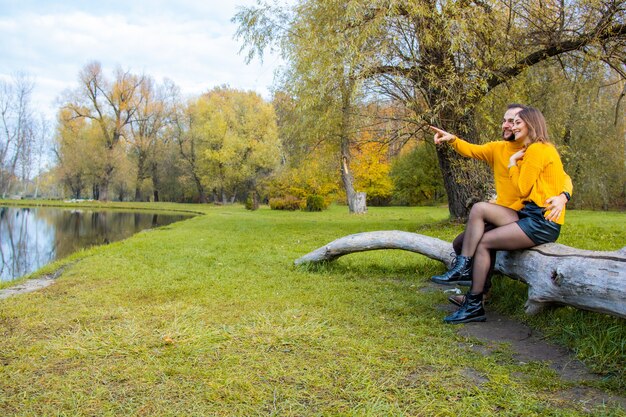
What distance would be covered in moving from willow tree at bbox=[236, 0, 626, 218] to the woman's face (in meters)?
4.46

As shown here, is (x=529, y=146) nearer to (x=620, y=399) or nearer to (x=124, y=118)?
(x=620, y=399)

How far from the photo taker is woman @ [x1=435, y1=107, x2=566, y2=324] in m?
3.64

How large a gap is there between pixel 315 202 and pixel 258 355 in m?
23.7

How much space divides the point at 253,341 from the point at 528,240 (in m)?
2.38

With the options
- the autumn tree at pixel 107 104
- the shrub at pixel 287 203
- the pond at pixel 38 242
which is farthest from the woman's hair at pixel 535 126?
the autumn tree at pixel 107 104

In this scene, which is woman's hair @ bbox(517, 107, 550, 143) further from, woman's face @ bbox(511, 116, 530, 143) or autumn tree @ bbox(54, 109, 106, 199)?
autumn tree @ bbox(54, 109, 106, 199)

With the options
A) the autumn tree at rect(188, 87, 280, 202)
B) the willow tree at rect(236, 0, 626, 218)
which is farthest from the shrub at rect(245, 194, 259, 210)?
the willow tree at rect(236, 0, 626, 218)

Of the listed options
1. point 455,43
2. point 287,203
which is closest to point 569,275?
point 455,43

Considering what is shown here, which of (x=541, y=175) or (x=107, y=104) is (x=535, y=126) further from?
(x=107, y=104)

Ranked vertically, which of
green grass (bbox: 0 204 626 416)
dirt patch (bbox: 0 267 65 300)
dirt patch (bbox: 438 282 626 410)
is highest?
green grass (bbox: 0 204 626 416)

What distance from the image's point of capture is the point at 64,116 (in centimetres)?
4381

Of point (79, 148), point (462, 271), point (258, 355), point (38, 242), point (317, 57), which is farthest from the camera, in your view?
point (79, 148)

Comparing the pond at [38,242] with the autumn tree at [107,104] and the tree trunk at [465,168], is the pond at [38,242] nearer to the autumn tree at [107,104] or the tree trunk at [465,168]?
the tree trunk at [465,168]

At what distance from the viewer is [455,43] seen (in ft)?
25.6
